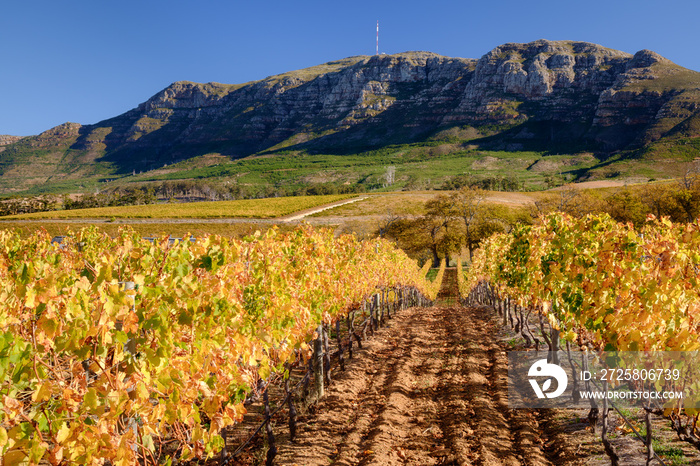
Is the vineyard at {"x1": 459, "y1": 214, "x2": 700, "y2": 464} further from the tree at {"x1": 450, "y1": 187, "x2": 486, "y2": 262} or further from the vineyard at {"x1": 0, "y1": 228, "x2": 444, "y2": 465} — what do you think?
the tree at {"x1": 450, "y1": 187, "x2": 486, "y2": 262}

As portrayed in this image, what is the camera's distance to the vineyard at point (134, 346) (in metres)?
2.49

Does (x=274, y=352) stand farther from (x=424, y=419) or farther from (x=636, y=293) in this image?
(x=636, y=293)

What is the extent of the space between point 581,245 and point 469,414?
367cm

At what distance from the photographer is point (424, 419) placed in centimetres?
714

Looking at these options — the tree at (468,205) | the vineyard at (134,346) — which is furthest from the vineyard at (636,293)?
the tree at (468,205)

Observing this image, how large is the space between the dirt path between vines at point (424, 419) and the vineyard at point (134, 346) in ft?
5.79

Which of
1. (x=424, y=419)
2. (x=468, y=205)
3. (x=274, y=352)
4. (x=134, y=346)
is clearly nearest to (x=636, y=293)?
(x=424, y=419)

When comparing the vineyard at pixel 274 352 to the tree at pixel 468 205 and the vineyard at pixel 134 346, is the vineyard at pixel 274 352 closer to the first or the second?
the vineyard at pixel 134 346

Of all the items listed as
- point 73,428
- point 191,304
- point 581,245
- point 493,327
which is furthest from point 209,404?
point 493,327

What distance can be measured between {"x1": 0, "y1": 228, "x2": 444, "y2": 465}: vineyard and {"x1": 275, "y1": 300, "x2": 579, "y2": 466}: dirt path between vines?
1765mm

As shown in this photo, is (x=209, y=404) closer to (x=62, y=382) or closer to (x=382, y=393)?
(x=62, y=382)

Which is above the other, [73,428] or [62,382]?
[62,382]

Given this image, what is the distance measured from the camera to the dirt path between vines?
582cm

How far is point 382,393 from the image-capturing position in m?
8.43
